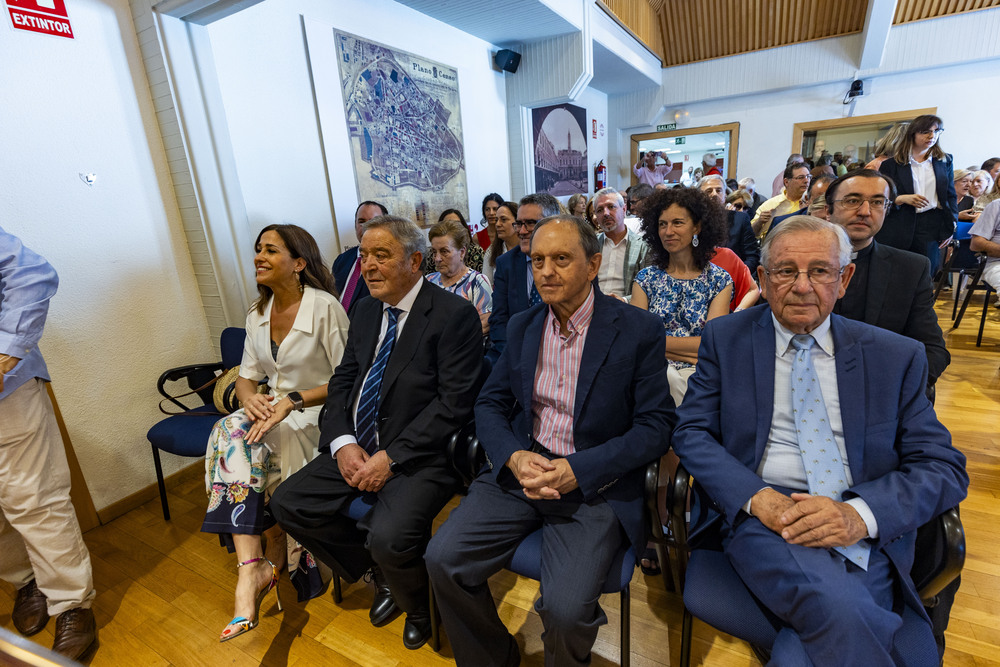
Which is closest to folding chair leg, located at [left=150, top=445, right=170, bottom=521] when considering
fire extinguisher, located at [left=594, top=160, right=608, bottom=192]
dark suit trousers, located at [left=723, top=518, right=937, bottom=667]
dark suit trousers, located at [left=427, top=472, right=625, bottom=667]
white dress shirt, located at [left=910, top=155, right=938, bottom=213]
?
dark suit trousers, located at [left=427, top=472, right=625, bottom=667]

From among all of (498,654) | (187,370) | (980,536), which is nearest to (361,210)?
(187,370)

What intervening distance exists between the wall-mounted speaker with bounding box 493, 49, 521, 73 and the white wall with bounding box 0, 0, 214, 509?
12.9 ft

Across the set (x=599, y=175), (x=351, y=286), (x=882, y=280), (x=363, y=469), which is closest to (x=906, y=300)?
(x=882, y=280)

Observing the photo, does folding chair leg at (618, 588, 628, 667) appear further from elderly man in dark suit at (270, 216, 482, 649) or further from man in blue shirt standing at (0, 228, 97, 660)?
man in blue shirt standing at (0, 228, 97, 660)

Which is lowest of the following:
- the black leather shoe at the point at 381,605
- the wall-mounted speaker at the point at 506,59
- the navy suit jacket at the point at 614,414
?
the black leather shoe at the point at 381,605

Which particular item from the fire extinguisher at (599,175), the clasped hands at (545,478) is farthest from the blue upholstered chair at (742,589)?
the fire extinguisher at (599,175)

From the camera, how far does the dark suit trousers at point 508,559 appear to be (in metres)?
1.34

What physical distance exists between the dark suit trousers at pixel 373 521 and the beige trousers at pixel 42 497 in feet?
2.80

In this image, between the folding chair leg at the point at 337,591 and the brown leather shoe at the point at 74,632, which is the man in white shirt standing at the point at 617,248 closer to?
the folding chair leg at the point at 337,591

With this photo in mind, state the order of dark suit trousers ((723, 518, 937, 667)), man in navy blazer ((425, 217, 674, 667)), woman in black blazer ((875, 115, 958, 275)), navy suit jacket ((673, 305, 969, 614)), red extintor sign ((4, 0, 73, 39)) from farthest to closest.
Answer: woman in black blazer ((875, 115, 958, 275))
red extintor sign ((4, 0, 73, 39))
man in navy blazer ((425, 217, 674, 667))
navy suit jacket ((673, 305, 969, 614))
dark suit trousers ((723, 518, 937, 667))

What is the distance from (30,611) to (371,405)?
1.72 m

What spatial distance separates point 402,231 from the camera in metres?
1.96

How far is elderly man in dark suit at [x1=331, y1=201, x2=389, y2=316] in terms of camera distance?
125 inches

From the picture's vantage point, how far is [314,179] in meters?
3.62
